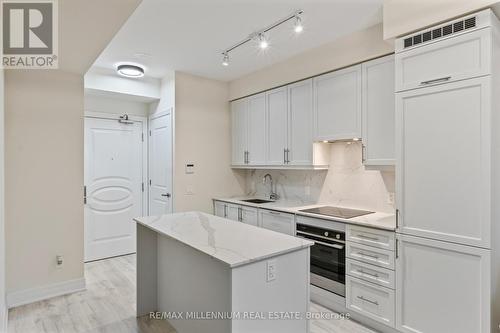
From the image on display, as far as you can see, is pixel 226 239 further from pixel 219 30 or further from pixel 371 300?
pixel 219 30

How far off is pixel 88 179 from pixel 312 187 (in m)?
3.18

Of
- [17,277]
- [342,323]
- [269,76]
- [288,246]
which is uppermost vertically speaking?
[269,76]

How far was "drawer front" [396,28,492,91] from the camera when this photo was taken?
196 centimetres

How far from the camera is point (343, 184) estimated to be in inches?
137

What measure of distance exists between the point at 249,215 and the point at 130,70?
2375 mm

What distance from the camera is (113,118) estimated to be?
456 centimetres

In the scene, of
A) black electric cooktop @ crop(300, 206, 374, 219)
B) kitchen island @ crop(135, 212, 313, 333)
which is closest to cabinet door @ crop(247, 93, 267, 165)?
black electric cooktop @ crop(300, 206, 374, 219)

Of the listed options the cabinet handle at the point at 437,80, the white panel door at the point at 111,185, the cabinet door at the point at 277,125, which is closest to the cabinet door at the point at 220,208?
the cabinet door at the point at 277,125

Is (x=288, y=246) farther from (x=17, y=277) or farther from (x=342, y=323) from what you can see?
(x=17, y=277)

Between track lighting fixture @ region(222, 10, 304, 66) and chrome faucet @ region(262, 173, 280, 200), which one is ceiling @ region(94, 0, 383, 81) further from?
chrome faucet @ region(262, 173, 280, 200)

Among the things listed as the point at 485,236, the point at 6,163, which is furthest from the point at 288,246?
the point at 6,163

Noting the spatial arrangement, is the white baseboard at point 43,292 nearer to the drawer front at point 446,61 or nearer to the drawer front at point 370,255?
the drawer front at point 370,255

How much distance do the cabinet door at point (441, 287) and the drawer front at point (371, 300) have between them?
7 centimetres

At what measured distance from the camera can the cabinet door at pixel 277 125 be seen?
377 cm
